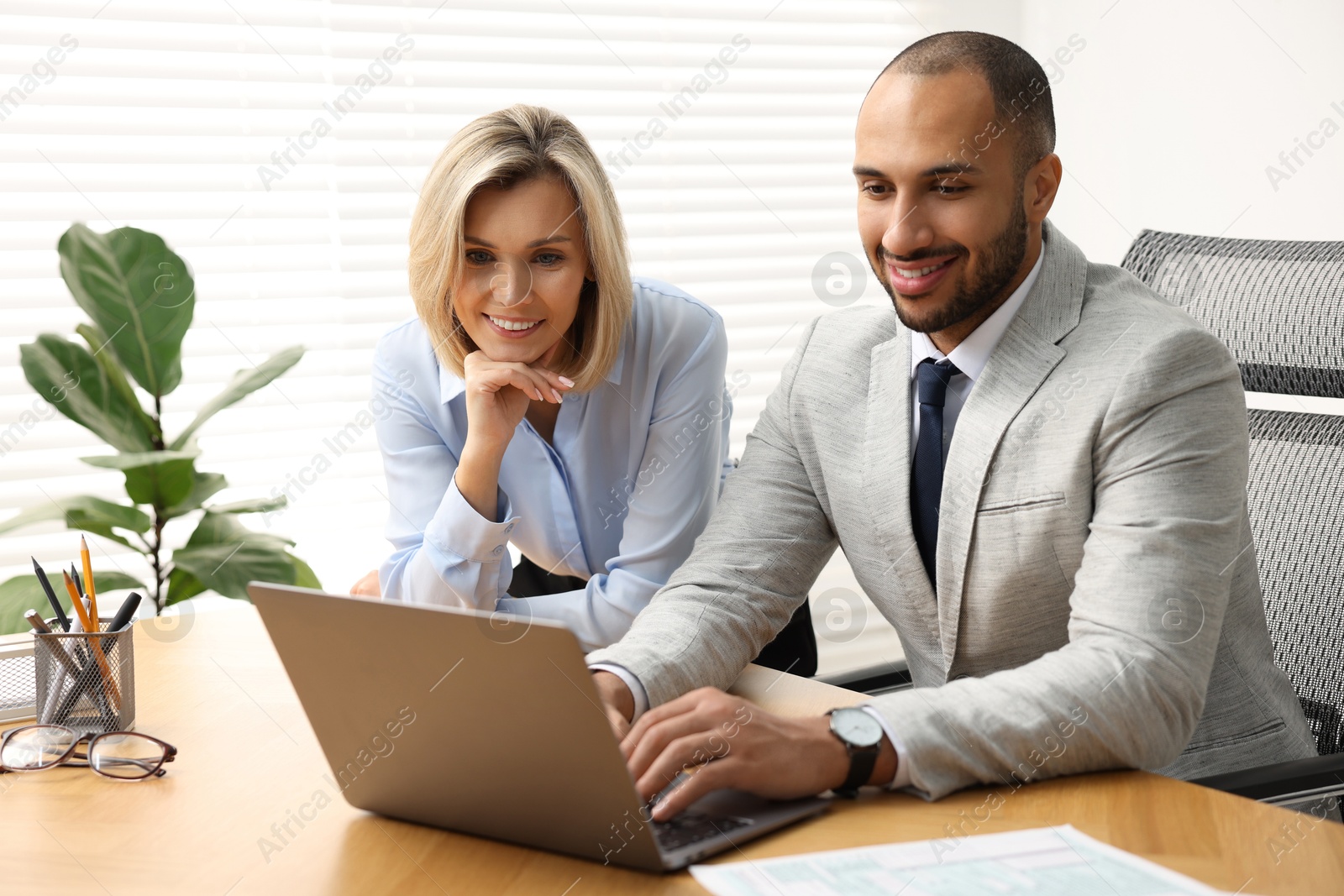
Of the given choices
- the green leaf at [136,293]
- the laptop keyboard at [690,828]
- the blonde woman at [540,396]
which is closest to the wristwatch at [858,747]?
the laptop keyboard at [690,828]

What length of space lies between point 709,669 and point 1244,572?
0.61 meters

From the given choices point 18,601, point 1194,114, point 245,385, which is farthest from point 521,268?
point 1194,114

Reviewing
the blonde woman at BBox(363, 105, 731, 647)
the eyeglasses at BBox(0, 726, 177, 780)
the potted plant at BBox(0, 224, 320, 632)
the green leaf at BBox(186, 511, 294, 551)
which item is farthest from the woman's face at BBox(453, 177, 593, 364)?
the green leaf at BBox(186, 511, 294, 551)

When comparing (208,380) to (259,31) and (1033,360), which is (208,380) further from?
(1033,360)

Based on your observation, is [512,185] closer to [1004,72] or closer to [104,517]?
[1004,72]

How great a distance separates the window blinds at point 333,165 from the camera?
97.3 inches

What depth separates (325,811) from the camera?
947mm

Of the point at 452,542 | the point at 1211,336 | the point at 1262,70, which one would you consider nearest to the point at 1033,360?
the point at 1211,336

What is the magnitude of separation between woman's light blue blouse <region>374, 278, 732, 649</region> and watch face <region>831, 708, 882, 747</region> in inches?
24.1

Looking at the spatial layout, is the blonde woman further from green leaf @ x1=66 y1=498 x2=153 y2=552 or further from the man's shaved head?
green leaf @ x1=66 y1=498 x2=153 y2=552

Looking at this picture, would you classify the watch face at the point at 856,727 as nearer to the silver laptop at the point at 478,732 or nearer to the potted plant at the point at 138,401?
Result: the silver laptop at the point at 478,732

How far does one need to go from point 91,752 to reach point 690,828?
59 cm

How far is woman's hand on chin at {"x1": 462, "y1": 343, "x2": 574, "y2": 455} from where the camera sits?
1.54 m

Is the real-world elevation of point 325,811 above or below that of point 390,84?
below
